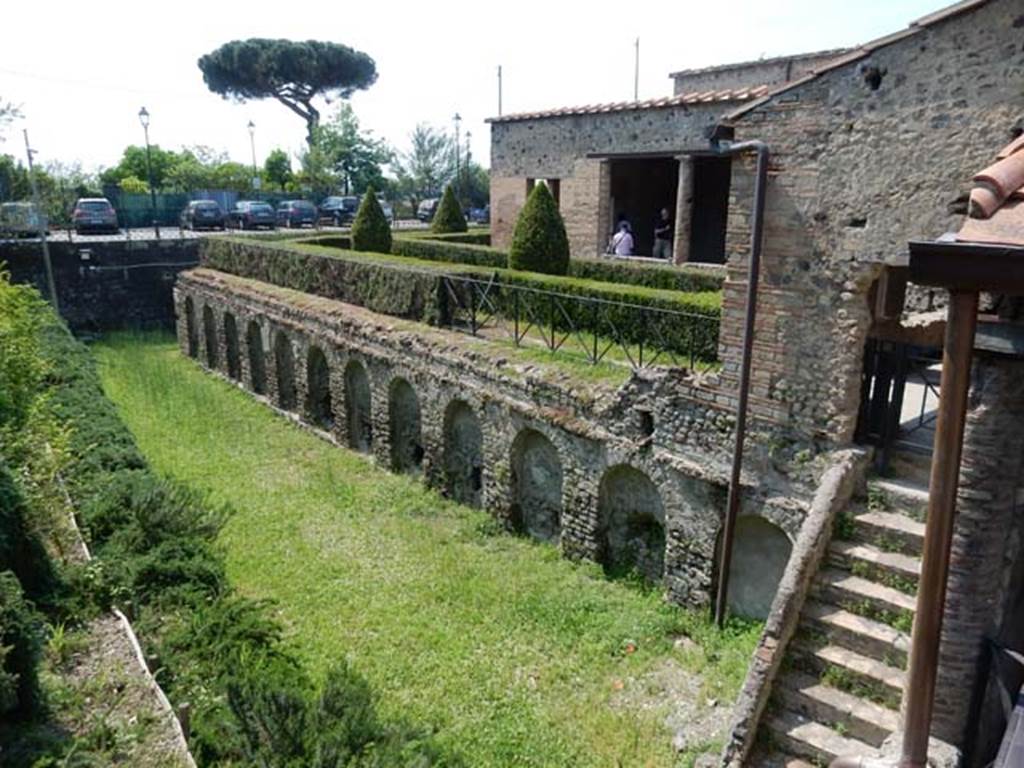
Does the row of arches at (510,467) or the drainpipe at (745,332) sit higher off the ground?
the drainpipe at (745,332)

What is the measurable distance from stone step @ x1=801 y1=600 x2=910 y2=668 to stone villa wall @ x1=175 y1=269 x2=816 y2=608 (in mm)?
1429

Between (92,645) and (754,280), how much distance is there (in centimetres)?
703

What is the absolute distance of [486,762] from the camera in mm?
7539

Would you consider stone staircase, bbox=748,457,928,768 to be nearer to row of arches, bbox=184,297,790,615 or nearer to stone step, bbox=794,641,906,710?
stone step, bbox=794,641,906,710

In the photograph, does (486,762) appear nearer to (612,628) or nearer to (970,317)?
(612,628)

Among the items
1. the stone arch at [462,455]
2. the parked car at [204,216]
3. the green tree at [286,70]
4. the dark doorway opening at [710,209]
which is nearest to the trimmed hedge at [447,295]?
the stone arch at [462,455]

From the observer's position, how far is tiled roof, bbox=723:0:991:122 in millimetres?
6329

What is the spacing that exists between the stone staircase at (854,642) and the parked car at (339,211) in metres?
41.9

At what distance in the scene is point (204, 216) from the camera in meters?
39.8

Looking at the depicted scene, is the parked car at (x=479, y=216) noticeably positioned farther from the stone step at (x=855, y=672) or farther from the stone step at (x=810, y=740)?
the stone step at (x=810, y=740)

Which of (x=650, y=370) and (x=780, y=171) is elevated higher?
(x=780, y=171)

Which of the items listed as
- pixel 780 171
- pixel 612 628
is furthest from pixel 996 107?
pixel 612 628

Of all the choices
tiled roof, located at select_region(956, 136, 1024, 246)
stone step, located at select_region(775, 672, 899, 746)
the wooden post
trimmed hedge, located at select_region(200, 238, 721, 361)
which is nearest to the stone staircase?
stone step, located at select_region(775, 672, 899, 746)

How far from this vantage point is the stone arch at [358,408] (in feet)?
55.1
